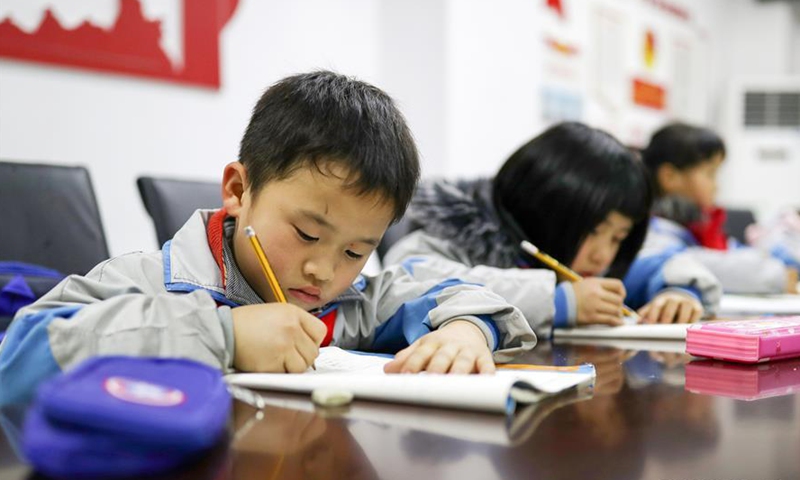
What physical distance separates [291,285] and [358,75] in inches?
40.8

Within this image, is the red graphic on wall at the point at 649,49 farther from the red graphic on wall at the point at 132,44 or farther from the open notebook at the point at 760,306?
the open notebook at the point at 760,306

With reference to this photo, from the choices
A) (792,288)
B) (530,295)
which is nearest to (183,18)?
(530,295)

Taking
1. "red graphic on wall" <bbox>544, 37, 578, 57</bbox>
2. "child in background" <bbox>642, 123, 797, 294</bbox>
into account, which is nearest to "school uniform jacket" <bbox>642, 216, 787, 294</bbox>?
"child in background" <bbox>642, 123, 797, 294</bbox>

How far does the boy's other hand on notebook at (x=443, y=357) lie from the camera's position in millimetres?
663

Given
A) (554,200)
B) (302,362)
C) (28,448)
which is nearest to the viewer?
(28,448)

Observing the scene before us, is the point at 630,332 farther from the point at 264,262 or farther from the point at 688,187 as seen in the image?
the point at 688,187

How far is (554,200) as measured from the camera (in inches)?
54.9

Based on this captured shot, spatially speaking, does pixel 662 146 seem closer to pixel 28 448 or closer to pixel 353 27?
pixel 353 27

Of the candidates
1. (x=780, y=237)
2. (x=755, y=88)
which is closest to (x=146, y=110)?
(x=780, y=237)

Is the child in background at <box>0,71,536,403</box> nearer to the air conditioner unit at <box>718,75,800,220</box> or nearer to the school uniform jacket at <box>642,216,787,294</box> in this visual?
the school uniform jacket at <box>642,216,787,294</box>

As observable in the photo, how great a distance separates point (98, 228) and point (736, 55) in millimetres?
5524

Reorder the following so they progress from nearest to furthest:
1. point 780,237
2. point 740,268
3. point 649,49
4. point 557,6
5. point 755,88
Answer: point 740,268, point 780,237, point 557,6, point 649,49, point 755,88

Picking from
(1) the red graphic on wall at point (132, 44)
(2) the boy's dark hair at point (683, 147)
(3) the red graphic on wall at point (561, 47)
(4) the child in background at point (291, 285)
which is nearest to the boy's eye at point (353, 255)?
(4) the child in background at point (291, 285)

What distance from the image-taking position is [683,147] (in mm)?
2492
